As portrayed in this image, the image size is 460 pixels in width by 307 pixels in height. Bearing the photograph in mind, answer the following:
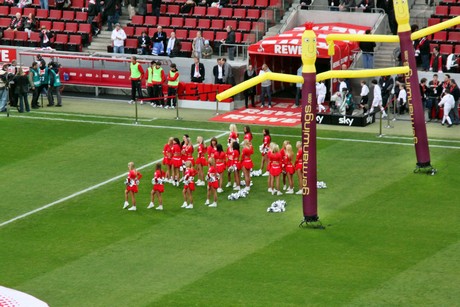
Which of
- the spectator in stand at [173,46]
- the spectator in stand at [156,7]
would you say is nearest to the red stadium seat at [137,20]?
the spectator in stand at [156,7]

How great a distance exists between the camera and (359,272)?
Result: 101 ft

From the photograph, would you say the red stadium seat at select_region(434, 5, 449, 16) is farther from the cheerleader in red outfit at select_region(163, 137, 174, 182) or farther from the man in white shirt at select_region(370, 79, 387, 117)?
the cheerleader in red outfit at select_region(163, 137, 174, 182)

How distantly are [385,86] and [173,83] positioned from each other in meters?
9.48

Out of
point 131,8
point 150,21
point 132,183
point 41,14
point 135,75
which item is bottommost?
point 132,183

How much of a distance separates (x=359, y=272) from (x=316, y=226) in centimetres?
416

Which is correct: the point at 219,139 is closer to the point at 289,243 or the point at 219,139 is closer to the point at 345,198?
the point at 345,198

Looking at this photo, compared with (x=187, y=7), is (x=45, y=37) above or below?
below

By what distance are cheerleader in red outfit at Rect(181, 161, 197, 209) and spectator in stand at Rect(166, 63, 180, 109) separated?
15069 millimetres

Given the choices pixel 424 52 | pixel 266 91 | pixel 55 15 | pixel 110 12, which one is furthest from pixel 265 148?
pixel 55 15

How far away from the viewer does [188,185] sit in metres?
36.8

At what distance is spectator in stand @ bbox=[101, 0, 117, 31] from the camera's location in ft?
193

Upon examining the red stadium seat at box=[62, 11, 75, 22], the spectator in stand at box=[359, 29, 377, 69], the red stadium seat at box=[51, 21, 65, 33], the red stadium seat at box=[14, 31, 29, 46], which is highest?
the red stadium seat at box=[62, 11, 75, 22]

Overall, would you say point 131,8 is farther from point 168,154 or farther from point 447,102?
point 168,154

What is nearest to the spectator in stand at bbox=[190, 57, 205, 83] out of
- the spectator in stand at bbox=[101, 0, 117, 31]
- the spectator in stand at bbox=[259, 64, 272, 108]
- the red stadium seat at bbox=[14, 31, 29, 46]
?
the spectator in stand at bbox=[259, 64, 272, 108]
